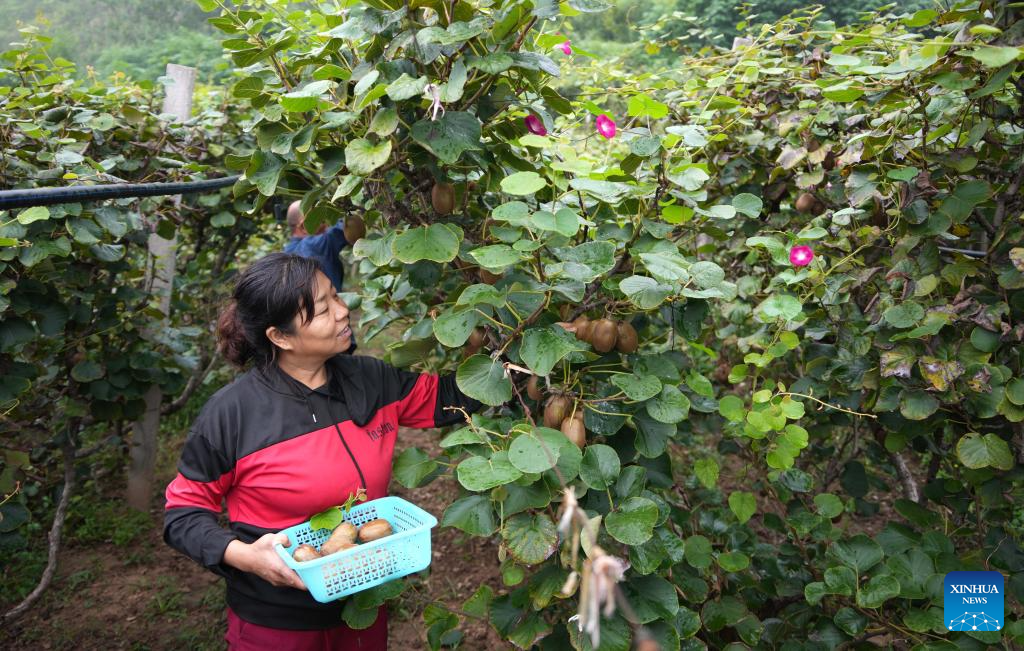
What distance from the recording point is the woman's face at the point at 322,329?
158cm

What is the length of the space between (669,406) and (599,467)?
186mm

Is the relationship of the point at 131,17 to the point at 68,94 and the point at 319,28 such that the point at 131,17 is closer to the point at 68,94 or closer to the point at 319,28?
the point at 68,94

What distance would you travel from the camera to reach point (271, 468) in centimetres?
152

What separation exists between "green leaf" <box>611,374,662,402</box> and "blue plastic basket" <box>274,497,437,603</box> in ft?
1.58

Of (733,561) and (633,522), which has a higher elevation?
(633,522)

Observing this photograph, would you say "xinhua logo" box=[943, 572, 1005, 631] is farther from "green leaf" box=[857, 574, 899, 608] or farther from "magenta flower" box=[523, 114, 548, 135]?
"magenta flower" box=[523, 114, 548, 135]

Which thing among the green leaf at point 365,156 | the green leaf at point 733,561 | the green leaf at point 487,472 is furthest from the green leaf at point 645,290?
the green leaf at point 733,561

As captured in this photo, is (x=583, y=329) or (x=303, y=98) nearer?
(x=303, y=98)

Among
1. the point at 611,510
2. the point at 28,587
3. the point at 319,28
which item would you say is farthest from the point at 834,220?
the point at 28,587

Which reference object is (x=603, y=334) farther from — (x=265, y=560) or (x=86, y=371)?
(x=86, y=371)

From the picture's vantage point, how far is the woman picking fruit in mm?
1497

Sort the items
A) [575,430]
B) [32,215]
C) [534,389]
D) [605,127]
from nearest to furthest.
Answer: [575,430] → [534,389] → [605,127] → [32,215]

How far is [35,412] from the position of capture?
253cm

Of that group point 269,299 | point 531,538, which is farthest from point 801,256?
point 269,299
